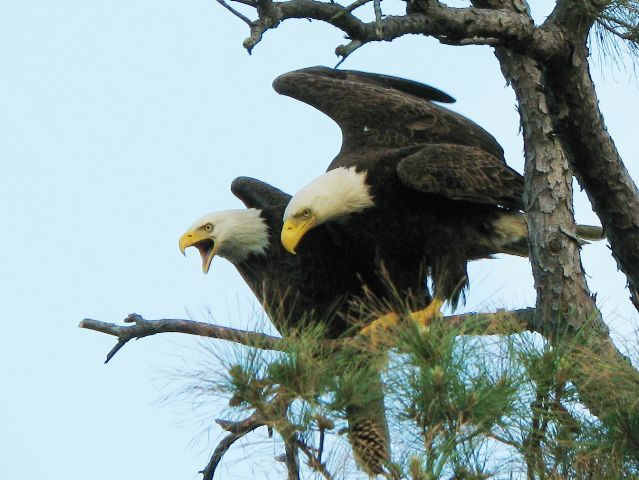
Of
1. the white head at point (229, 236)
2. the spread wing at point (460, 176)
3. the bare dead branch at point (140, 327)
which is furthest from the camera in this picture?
the white head at point (229, 236)

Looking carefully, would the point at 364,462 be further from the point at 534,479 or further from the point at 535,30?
the point at 535,30

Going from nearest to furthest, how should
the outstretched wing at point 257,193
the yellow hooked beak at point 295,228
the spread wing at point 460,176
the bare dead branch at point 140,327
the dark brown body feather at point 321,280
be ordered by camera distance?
1. the bare dead branch at point 140,327
2. the spread wing at point 460,176
3. the yellow hooked beak at point 295,228
4. the dark brown body feather at point 321,280
5. the outstretched wing at point 257,193

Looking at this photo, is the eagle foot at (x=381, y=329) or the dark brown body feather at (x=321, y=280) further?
the dark brown body feather at (x=321, y=280)

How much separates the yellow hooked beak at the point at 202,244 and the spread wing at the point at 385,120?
0.60 m

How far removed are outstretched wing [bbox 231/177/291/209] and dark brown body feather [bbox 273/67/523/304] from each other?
50 cm

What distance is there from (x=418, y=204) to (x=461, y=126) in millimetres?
659

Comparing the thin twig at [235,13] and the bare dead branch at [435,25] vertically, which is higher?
the bare dead branch at [435,25]

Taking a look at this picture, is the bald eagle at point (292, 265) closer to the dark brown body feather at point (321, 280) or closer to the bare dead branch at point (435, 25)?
the dark brown body feather at point (321, 280)

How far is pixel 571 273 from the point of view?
429 centimetres

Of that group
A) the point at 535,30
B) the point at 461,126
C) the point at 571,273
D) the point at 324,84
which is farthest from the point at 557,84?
the point at 324,84

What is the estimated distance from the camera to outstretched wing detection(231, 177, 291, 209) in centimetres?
611

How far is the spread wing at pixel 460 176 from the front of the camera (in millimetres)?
5105

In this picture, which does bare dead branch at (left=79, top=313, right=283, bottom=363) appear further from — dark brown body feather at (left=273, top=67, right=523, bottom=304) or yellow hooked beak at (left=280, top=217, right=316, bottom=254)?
dark brown body feather at (left=273, top=67, right=523, bottom=304)

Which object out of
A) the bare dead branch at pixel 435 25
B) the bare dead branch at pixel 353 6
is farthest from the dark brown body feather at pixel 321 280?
the bare dead branch at pixel 353 6
